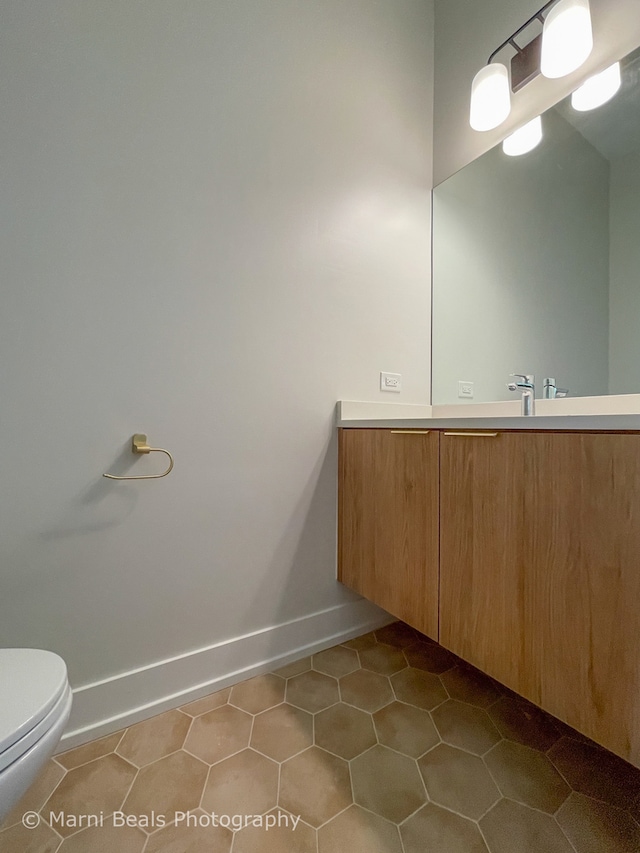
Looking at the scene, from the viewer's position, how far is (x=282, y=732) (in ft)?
3.16

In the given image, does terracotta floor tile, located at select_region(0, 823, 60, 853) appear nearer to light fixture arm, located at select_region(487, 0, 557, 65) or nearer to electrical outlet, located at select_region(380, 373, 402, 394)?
electrical outlet, located at select_region(380, 373, 402, 394)

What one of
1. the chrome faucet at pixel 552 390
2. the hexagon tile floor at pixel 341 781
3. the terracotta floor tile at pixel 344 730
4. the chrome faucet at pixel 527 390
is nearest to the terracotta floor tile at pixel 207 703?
the hexagon tile floor at pixel 341 781

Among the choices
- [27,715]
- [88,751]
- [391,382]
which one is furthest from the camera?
[391,382]

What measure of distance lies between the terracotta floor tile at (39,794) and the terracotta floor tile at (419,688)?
89cm

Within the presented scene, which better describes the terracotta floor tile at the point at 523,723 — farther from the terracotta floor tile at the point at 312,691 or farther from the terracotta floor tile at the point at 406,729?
the terracotta floor tile at the point at 312,691

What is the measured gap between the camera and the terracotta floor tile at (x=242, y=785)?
0.77 meters

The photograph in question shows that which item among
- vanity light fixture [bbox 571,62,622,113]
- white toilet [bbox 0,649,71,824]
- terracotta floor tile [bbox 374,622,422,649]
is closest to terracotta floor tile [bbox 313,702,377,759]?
terracotta floor tile [bbox 374,622,422,649]

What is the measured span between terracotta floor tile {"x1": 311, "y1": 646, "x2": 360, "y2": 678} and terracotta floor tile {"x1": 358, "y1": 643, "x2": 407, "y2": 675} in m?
0.03

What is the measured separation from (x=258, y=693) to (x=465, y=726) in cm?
61

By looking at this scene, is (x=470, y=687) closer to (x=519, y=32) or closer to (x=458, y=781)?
(x=458, y=781)

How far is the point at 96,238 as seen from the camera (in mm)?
941

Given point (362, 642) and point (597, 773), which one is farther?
point (362, 642)

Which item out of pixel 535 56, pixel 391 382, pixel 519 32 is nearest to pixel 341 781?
pixel 391 382

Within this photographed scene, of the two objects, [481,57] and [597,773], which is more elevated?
[481,57]
